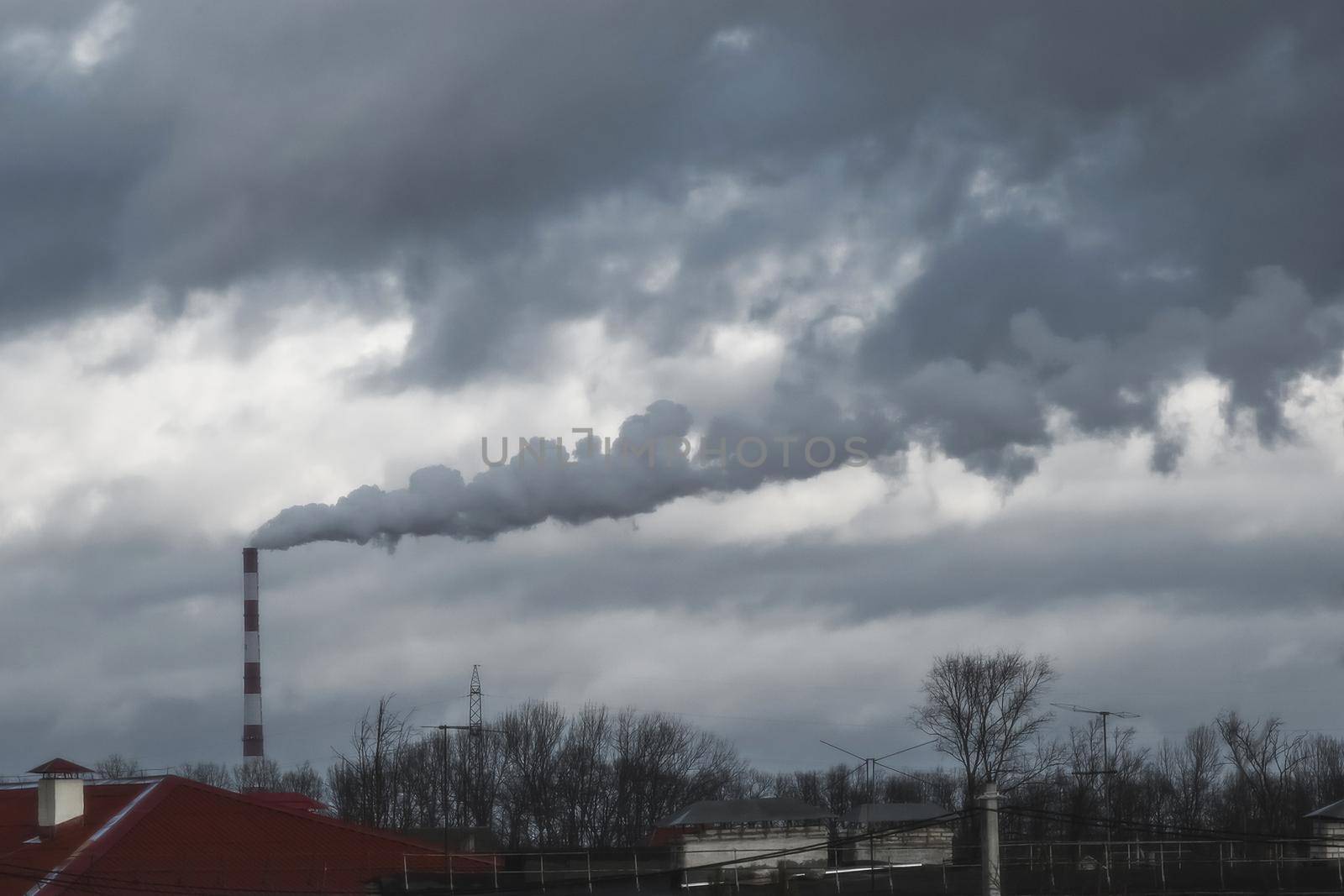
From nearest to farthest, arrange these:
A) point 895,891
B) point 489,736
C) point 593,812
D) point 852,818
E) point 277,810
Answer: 1. point 895,891
2. point 277,810
3. point 852,818
4. point 593,812
5. point 489,736

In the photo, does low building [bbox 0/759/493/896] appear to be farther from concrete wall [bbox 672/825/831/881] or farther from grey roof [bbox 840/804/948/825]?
grey roof [bbox 840/804/948/825]

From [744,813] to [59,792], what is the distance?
27.3 metres

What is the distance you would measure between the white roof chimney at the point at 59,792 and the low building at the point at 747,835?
20.9 m

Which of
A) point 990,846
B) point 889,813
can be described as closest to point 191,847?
point 990,846

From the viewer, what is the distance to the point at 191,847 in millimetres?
48094

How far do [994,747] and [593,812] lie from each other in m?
27.4

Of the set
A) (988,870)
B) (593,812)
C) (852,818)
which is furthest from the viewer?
(593,812)

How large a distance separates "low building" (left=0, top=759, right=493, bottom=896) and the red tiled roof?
0.04 metres

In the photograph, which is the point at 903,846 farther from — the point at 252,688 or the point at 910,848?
the point at 252,688

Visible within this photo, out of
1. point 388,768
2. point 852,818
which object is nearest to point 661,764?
point 388,768

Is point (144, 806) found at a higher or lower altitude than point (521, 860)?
higher

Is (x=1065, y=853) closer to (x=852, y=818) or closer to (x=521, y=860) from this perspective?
(x=852, y=818)

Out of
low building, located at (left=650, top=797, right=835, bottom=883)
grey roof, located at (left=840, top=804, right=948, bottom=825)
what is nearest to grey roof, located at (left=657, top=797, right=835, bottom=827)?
low building, located at (left=650, top=797, right=835, bottom=883)

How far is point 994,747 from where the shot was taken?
8962 cm
